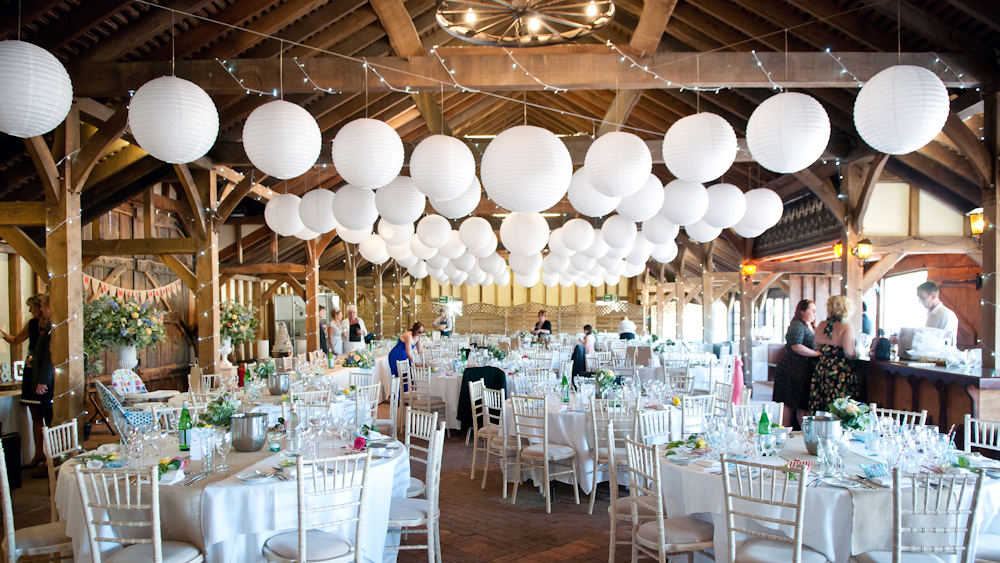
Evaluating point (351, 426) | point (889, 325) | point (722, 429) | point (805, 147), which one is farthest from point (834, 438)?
point (889, 325)

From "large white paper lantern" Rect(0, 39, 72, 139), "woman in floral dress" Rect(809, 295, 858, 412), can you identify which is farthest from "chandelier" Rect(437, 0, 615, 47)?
"woman in floral dress" Rect(809, 295, 858, 412)

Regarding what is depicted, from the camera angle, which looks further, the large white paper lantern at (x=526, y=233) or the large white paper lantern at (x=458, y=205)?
the large white paper lantern at (x=526, y=233)

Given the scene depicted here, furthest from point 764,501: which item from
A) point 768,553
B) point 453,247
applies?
point 453,247

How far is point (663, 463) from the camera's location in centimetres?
401

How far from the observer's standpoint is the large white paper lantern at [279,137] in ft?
14.2

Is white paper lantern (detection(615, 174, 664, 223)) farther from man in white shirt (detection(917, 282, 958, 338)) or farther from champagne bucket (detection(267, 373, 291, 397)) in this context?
champagne bucket (detection(267, 373, 291, 397))

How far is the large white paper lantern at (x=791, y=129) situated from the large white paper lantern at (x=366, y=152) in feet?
8.14

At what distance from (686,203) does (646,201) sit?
0.37 m

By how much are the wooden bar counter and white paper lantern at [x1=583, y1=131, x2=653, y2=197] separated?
12.3 feet

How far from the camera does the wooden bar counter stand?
5887 mm

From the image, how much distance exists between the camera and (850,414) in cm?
413

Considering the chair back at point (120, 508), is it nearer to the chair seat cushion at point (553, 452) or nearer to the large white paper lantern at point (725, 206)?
the chair seat cushion at point (553, 452)

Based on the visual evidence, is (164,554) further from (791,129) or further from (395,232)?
(395,232)

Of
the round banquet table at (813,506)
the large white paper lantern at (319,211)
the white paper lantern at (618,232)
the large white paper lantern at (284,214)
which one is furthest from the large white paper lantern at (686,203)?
the large white paper lantern at (284,214)
